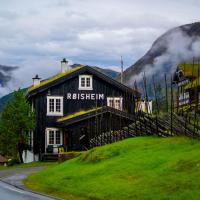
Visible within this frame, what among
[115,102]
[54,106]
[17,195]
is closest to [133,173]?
[17,195]

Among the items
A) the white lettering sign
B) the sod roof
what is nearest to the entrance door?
the white lettering sign

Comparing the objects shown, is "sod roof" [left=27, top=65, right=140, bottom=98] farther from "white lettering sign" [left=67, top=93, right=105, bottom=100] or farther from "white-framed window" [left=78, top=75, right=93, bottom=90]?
"white lettering sign" [left=67, top=93, right=105, bottom=100]

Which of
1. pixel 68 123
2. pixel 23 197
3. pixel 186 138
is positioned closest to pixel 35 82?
pixel 68 123

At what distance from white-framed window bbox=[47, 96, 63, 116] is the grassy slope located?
1103 inches

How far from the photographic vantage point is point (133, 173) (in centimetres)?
2014

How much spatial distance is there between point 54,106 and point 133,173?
36.4 m

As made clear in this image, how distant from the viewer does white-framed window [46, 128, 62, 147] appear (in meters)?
55.2

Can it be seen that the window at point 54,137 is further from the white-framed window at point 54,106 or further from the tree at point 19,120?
the tree at point 19,120

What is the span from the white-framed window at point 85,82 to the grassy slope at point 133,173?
2874 cm

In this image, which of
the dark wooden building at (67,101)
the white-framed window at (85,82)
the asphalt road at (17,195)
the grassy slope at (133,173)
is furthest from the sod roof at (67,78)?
the asphalt road at (17,195)

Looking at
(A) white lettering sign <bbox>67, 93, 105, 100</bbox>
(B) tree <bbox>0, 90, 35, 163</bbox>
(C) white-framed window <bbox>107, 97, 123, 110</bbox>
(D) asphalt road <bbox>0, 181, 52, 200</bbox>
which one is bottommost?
(D) asphalt road <bbox>0, 181, 52, 200</bbox>

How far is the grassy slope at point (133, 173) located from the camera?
1667 cm

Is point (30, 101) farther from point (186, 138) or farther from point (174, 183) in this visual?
point (174, 183)

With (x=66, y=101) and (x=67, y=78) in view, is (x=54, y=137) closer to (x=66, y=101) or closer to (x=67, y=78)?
(x=66, y=101)
